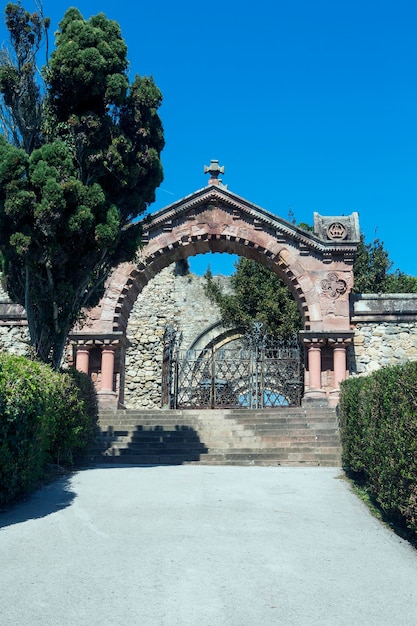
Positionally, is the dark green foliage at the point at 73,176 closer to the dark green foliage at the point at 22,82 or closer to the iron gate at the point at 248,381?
the dark green foliage at the point at 22,82

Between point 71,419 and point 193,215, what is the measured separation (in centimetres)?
961

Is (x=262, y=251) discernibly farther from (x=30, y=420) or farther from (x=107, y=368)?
(x=30, y=420)

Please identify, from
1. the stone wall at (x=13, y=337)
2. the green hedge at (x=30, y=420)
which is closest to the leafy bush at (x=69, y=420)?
the green hedge at (x=30, y=420)

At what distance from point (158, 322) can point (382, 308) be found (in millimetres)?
11556

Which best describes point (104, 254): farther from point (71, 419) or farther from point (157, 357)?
point (157, 357)

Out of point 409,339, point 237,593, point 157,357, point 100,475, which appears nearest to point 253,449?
point 100,475

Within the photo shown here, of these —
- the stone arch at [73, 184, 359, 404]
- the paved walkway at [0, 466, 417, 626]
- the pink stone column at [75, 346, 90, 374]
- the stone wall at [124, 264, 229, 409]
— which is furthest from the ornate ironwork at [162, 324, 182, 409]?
the paved walkway at [0, 466, 417, 626]

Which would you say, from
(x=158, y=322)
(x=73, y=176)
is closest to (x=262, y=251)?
(x=73, y=176)

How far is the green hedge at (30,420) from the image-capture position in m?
6.75

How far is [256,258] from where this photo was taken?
61.5 ft

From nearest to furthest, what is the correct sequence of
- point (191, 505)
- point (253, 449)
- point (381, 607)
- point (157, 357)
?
point (381, 607) → point (191, 505) → point (253, 449) → point (157, 357)

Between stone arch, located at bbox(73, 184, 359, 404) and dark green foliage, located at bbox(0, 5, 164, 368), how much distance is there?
6.49 meters

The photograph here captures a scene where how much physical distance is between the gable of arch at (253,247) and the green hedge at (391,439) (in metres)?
8.64

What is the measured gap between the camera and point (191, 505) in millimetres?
7641
